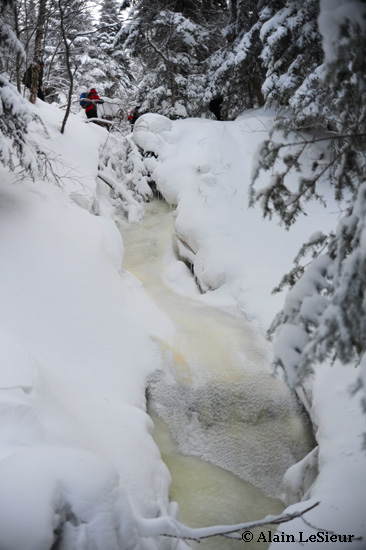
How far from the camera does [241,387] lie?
18.6 ft

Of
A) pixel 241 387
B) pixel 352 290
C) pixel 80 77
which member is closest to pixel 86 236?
pixel 241 387

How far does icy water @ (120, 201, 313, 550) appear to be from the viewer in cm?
443

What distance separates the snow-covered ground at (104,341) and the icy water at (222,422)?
34cm

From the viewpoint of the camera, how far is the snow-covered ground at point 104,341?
2.51 m

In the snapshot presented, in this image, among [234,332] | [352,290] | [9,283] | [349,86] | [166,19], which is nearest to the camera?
[352,290]

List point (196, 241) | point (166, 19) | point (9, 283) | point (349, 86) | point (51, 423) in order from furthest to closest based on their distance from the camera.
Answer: point (166, 19)
point (196, 241)
point (9, 283)
point (51, 423)
point (349, 86)

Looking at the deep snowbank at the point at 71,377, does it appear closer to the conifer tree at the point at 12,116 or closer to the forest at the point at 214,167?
the forest at the point at 214,167

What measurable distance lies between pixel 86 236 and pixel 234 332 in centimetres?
340

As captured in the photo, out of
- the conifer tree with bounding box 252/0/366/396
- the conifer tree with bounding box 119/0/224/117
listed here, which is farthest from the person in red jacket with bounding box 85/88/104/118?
the conifer tree with bounding box 252/0/366/396

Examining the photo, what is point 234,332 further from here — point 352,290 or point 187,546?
point 352,290

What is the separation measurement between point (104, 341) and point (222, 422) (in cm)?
209

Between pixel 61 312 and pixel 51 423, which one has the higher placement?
pixel 51 423

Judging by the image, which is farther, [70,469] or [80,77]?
[80,77]

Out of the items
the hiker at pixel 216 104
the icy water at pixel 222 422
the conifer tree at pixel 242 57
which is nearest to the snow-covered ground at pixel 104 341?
the icy water at pixel 222 422
